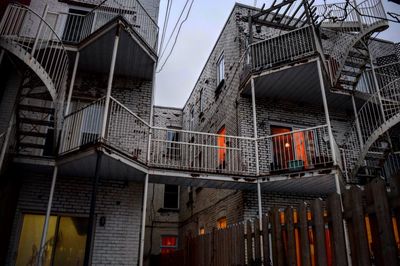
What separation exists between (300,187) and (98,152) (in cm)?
641

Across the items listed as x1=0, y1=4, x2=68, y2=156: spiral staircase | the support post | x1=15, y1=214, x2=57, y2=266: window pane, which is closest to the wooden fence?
the support post

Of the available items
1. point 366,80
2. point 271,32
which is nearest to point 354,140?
point 366,80

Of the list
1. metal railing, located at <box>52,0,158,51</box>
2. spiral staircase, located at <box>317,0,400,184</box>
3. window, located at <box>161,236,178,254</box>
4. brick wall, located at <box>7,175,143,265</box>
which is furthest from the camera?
window, located at <box>161,236,178,254</box>

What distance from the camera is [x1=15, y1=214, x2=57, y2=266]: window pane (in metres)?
7.47

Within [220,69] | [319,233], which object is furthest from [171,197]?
[319,233]

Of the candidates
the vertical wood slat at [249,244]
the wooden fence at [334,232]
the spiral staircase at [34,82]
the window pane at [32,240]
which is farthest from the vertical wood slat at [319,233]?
the window pane at [32,240]

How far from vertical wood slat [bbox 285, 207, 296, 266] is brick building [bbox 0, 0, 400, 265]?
11.0 feet

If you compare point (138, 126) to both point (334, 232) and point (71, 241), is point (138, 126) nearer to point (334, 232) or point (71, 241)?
point (71, 241)

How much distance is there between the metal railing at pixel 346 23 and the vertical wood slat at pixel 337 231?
25.7 ft

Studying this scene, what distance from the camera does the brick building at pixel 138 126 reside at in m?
7.41

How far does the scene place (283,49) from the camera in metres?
9.81

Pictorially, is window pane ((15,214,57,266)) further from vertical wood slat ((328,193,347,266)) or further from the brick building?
vertical wood slat ((328,193,347,266))

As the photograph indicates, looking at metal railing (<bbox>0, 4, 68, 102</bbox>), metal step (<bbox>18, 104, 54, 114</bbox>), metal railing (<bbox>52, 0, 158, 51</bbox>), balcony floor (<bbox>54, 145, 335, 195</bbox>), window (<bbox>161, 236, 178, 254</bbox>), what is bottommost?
window (<bbox>161, 236, 178, 254</bbox>)

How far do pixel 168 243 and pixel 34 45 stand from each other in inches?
516
